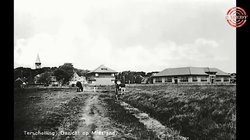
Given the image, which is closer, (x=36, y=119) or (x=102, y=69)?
(x=36, y=119)

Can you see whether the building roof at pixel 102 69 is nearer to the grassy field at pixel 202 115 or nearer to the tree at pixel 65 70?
the tree at pixel 65 70

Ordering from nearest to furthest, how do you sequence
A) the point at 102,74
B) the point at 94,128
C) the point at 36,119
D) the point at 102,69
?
1. the point at 94,128
2. the point at 36,119
3. the point at 102,69
4. the point at 102,74

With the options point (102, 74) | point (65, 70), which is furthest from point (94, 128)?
point (65, 70)

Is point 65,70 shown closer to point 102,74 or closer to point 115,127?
point 102,74

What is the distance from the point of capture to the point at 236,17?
6539 mm

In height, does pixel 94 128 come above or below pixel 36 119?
below

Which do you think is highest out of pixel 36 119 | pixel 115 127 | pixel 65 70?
pixel 65 70

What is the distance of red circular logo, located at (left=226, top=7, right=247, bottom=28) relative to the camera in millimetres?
6418

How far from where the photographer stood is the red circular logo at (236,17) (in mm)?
6418
